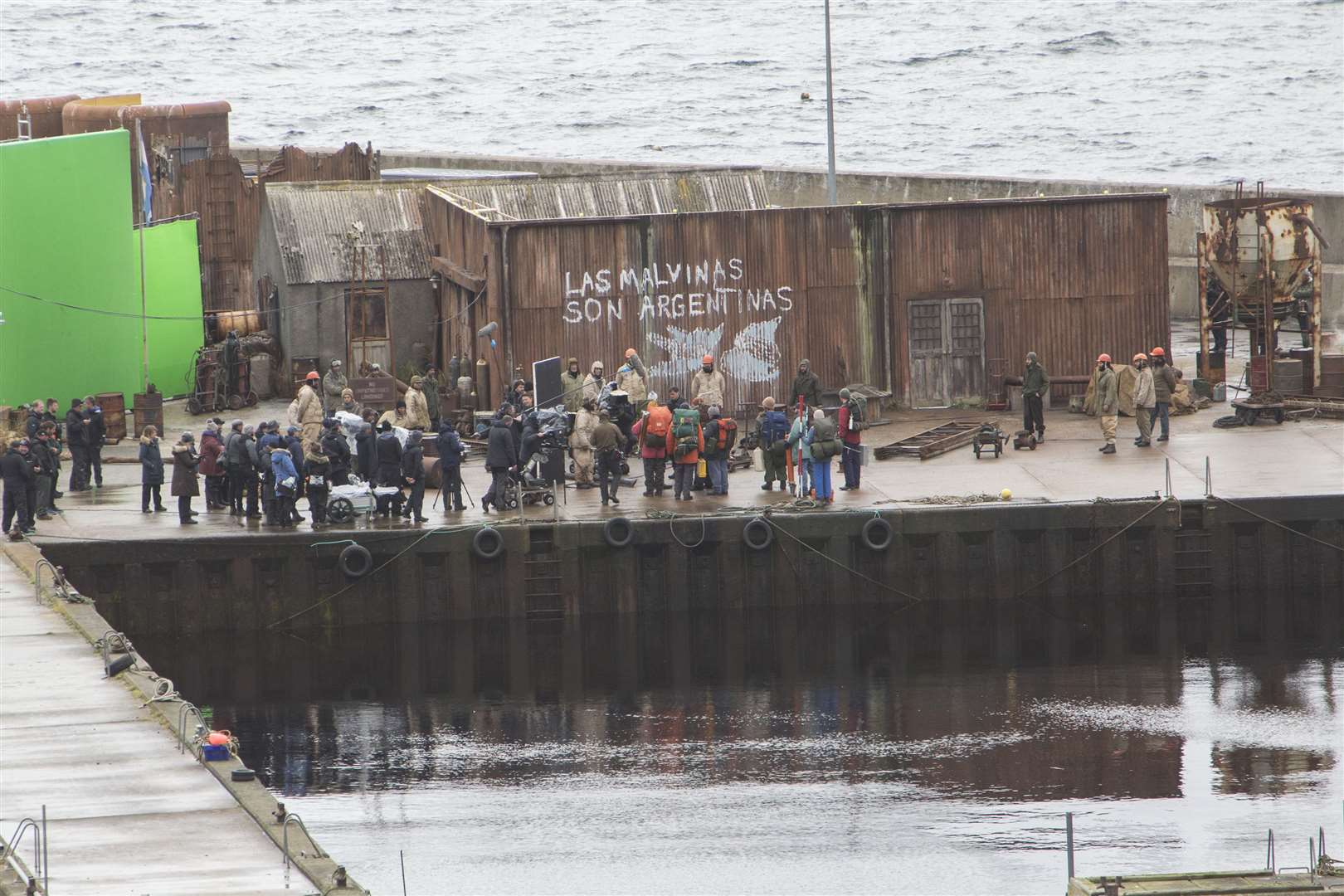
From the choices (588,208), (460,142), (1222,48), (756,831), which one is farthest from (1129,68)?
(756,831)

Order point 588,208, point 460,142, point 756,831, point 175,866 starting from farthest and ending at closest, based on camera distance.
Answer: point 460,142 < point 588,208 < point 756,831 < point 175,866

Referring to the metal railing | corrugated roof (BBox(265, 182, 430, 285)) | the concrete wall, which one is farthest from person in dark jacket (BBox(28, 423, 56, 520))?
the concrete wall

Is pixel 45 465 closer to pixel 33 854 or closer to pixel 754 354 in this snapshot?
pixel 754 354

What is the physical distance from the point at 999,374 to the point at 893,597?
711cm

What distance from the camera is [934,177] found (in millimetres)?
48438

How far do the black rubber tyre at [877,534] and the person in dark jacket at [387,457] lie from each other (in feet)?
22.0

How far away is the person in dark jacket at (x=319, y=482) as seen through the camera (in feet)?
92.0

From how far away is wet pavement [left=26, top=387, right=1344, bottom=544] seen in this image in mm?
28750

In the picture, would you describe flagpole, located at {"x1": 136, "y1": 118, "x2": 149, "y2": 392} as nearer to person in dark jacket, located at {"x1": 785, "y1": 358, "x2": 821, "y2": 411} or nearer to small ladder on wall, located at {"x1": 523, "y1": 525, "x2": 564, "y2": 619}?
small ladder on wall, located at {"x1": 523, "y1": 525, "x2": 564, "y2": 619}

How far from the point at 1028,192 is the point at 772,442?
1902 centimetres

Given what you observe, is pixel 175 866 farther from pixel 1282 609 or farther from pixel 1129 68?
pixel 1129 68

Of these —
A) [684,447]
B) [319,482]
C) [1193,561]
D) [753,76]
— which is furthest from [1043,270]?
[753,76]

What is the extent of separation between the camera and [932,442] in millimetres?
31797

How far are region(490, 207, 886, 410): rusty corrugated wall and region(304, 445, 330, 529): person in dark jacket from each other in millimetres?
6764
